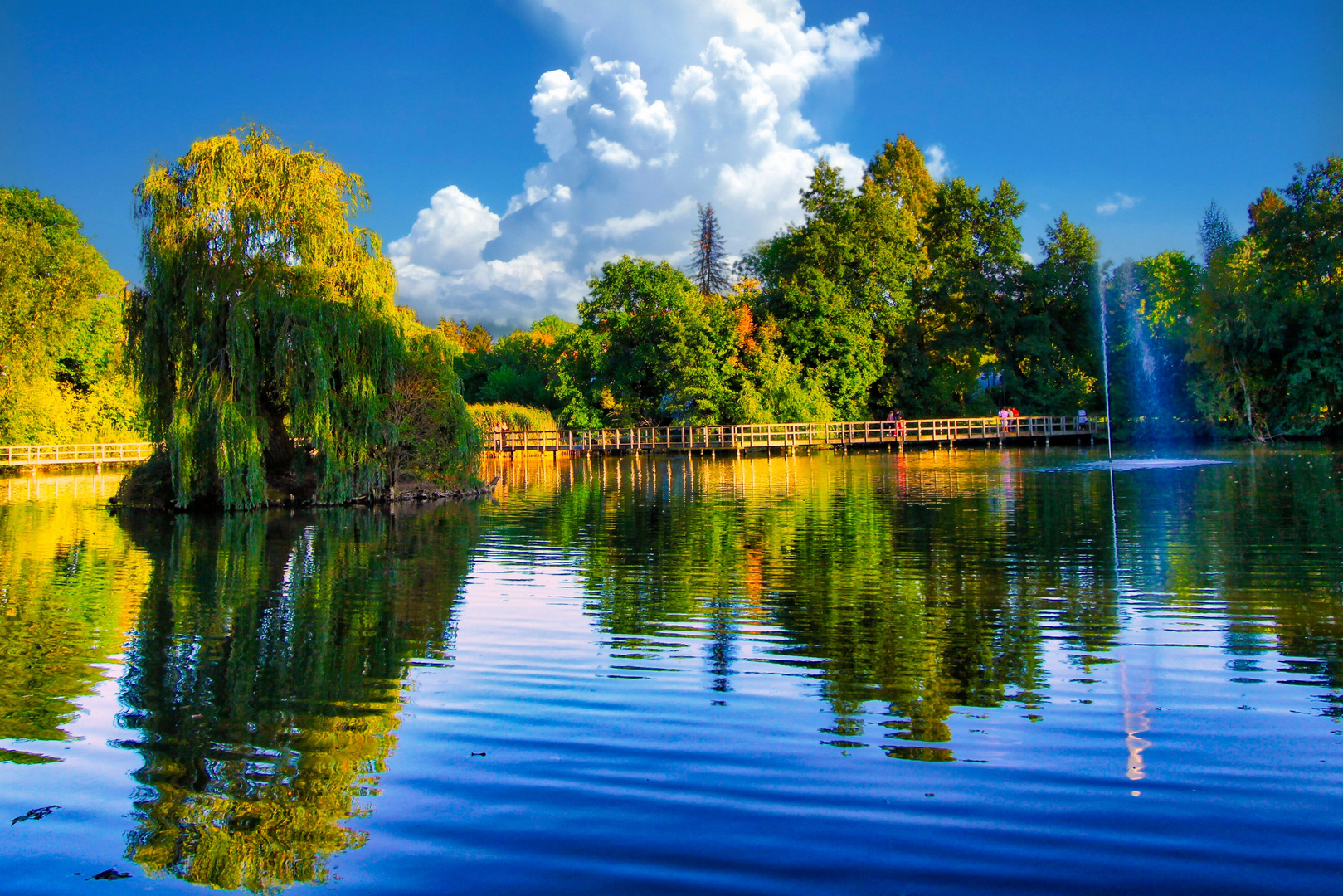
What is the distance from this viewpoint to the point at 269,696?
7184 mm

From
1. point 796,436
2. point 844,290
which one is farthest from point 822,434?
point 844,290

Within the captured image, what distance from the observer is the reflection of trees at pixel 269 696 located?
15.3ft

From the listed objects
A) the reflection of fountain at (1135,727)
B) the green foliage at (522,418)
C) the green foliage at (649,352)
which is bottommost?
the reflection of fountain at (1135,727)

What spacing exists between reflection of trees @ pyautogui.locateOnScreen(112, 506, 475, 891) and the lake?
31mm

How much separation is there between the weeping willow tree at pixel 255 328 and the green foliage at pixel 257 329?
0.03 metres

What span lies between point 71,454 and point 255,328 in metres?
30.9

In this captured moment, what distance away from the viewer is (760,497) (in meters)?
24.4

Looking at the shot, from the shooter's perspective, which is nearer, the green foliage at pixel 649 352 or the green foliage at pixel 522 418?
the green foliage at pixel 649 352

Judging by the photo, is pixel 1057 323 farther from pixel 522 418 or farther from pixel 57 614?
pixel 57 614

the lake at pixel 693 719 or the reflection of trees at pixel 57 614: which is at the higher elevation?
the reflection of trees at pixel 57 614

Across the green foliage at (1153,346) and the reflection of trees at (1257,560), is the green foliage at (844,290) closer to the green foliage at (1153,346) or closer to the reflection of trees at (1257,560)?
the green foliage at (1153,346)

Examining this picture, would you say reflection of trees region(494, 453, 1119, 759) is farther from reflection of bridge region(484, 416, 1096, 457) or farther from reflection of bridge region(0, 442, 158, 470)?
reflection of bridge region(0, 442, 158, 470)

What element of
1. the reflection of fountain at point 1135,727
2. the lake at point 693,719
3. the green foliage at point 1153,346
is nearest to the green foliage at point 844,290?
the green foliage at point 1153,346

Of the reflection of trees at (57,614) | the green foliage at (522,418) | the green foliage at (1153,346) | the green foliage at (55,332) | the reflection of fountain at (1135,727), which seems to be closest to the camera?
the reflection of fountain at (1135,727)
